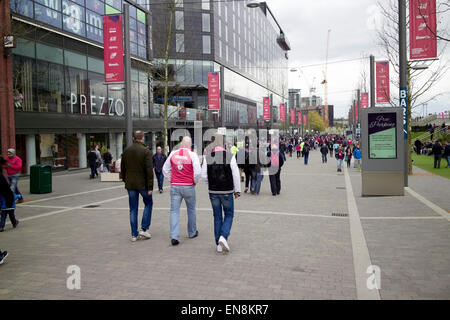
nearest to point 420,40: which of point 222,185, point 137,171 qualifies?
point 222,185

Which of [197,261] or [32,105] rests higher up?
[32,105]

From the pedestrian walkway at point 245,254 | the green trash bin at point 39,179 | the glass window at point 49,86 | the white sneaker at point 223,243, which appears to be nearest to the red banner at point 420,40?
the pedestrian walkway at point 245,254

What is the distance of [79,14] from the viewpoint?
2594 cm

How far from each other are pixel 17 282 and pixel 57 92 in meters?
21.6

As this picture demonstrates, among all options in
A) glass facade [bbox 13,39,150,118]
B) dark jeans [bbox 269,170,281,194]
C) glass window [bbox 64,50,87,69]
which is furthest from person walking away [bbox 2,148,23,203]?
glass window [bbox 64,50,87,69]

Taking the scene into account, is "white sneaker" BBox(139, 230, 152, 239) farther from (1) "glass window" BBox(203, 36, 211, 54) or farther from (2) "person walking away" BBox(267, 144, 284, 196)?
(1) "glass window" BBox(203, 36, 211, 54)

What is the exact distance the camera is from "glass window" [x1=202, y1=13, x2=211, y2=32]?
167ft

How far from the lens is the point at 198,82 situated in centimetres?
5006

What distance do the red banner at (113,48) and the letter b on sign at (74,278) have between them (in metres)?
12.4

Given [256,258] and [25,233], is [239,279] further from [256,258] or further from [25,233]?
[25,233]

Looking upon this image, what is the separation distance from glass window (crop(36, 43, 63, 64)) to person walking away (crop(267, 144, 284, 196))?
1616 centimetres
